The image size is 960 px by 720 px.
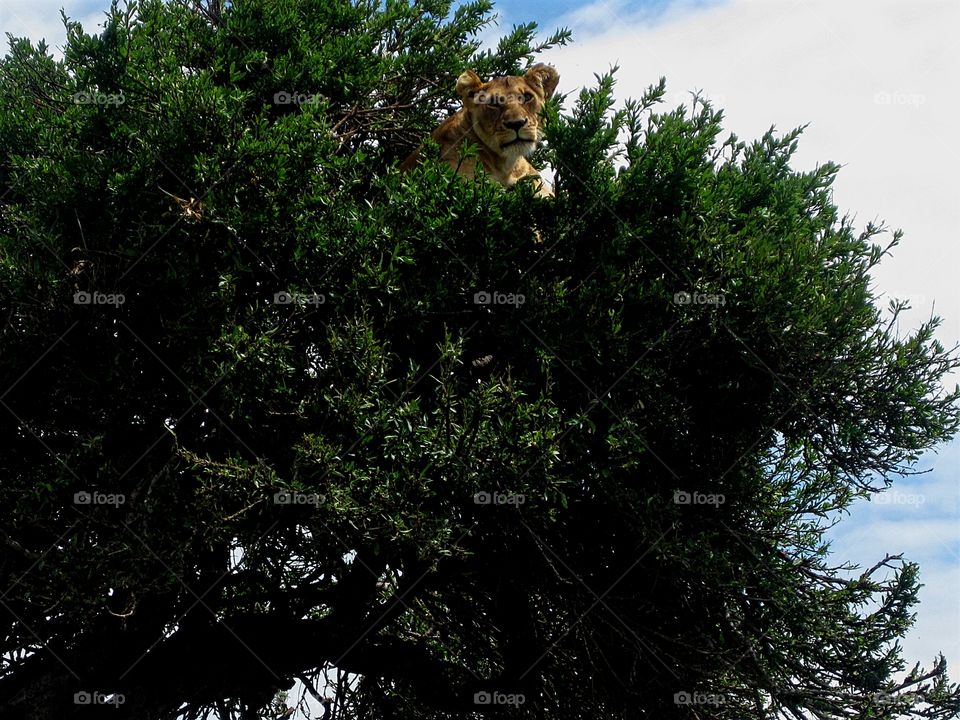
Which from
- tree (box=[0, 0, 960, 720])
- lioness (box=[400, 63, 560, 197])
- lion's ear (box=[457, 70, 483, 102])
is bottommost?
tree (box=[0, 0, 960, 720])

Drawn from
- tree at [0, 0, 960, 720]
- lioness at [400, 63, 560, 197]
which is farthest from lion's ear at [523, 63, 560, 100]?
tree at [0, 0, 960, 720]

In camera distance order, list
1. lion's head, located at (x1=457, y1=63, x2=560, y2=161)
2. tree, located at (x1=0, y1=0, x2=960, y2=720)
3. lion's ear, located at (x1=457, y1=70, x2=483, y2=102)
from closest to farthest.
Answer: tree, located at (x1=0, y1=0, x2=960, y2=720) → lion's head, located at (x1=457, y1=63, x2=560, y2=161) → lion's ear, located at (x1=457, y1=70, x2=483, y2=102)

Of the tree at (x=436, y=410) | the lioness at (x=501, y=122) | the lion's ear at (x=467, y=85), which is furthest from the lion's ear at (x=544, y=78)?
the tree at (x=436, y=410)

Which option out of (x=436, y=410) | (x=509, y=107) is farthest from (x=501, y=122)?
(x=436, y=410)

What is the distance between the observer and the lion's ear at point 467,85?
16469mm

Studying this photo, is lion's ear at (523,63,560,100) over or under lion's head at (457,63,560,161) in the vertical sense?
over

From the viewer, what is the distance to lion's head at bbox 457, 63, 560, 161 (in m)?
16.1

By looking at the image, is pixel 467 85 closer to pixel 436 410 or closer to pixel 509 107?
pixel 509 107

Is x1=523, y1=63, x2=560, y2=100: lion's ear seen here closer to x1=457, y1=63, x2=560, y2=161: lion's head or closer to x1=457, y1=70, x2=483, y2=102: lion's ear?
x1=457, y1=63, x2=560, y2=161: lion's head

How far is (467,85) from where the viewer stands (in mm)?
16484

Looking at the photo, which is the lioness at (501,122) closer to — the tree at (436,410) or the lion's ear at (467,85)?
the lion's ear at (467,85)

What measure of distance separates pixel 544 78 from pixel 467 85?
119cm

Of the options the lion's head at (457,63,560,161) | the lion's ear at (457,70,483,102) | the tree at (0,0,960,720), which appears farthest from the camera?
the lion's ear at (457,70,483,102)

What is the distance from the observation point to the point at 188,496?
1345 cm
